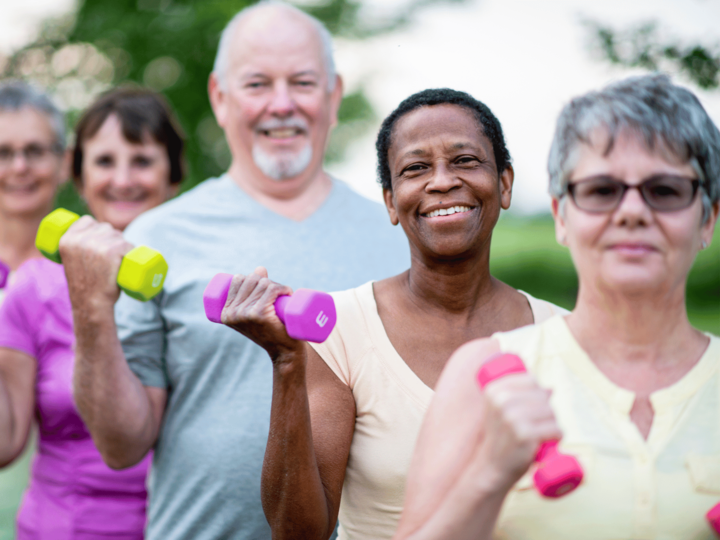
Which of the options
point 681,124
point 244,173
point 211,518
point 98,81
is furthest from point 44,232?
point 98,81

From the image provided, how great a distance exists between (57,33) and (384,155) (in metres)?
8.53

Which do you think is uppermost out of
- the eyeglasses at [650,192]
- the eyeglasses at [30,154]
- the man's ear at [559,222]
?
the eyeglasses at [650,192]

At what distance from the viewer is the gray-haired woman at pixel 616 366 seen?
5.22 feet

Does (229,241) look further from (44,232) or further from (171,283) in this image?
(44,232)

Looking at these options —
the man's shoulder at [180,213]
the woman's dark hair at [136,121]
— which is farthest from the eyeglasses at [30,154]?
the man's shoulder at [180,213]

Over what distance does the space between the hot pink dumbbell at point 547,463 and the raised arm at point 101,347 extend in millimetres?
1579

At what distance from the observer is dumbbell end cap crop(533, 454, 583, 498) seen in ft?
4.77

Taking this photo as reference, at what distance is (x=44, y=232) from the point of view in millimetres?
2752

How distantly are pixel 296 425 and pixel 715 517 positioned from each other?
1.01m

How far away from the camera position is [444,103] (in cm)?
233

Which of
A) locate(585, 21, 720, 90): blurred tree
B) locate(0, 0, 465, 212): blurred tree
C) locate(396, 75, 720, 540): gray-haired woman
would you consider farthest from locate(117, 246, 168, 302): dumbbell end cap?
locate(0, 0, 465, 212): blurred tree

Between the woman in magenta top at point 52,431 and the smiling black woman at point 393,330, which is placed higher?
the smiling black woman at point 393,330

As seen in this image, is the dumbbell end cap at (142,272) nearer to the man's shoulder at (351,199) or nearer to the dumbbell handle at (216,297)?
the dumbbell handle at (216,297)

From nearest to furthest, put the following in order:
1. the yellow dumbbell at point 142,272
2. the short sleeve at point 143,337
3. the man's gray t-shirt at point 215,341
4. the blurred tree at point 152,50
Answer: the yellow dumbbell at point 142,272
the man's gray t-shirt at point 215,341
the short sleeve at point 143,337
the blurred tree at point 152,50
